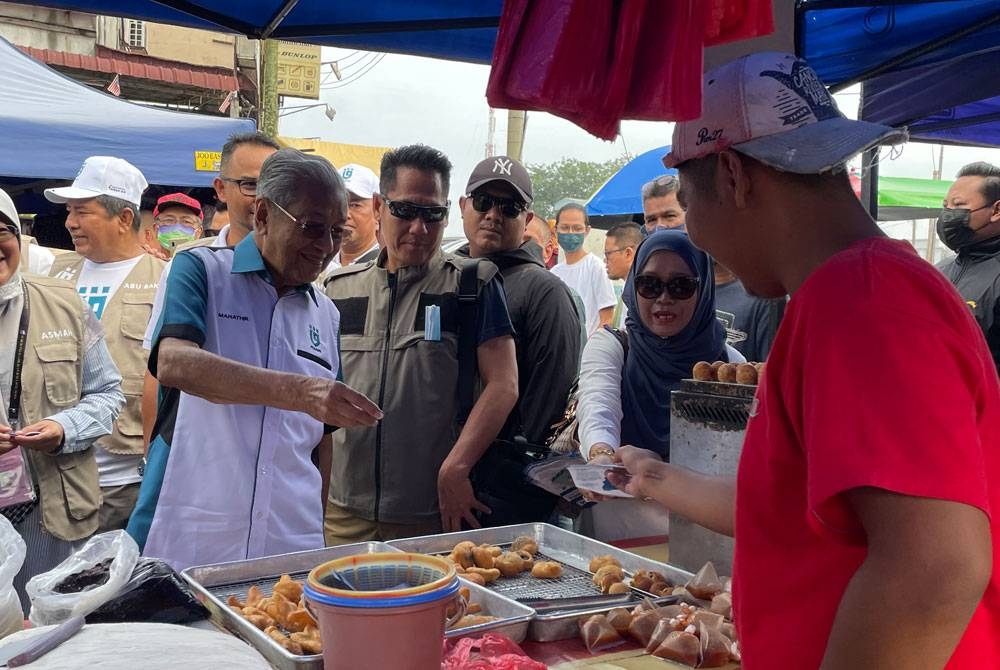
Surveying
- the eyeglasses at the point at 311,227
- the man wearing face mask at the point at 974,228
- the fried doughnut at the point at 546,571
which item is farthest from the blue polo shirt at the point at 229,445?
the man wearing face mask at the point at 974,228

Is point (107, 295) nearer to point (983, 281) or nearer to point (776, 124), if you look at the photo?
point (776, 124)

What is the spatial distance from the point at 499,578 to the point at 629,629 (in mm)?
496

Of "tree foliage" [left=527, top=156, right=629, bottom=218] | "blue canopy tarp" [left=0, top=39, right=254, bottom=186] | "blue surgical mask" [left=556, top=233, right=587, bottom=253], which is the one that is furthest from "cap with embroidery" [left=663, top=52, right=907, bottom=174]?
"tree foliage" [left=527, top=156, right=629, bottom=218]

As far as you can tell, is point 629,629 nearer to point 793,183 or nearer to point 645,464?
point 645,464

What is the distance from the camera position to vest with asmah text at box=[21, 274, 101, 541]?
10.8ft

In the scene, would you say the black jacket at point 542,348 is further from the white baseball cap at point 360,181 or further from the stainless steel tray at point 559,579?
the white baseball cap at point 360,181

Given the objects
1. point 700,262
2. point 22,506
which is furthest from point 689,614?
point 22,506

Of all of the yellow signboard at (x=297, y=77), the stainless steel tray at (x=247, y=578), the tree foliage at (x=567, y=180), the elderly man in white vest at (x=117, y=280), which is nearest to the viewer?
the stainless steel tray at (x=247, y=578)

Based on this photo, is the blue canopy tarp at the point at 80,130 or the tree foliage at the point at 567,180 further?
the tree foliage at the point at 567,180

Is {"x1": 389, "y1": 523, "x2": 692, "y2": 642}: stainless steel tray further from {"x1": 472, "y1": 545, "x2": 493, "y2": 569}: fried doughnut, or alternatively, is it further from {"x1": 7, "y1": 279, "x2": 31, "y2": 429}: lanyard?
{"x1": 7, "y1": 279, "x2": 31, "y2": 429}: lanyard

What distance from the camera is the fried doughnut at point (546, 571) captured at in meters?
2.29

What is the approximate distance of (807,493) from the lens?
3.37 ft

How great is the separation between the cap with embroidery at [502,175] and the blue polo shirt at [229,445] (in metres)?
1.46

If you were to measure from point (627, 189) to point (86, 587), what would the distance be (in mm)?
8658
